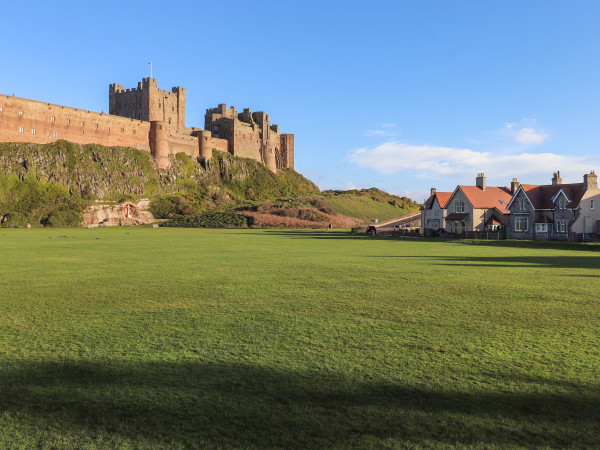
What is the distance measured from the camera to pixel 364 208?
12544cm

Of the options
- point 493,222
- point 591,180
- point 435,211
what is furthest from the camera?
point 435,211

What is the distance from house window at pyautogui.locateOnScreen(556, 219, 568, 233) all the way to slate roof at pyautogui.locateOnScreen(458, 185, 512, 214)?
29.2 ft

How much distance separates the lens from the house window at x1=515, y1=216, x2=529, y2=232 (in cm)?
5574

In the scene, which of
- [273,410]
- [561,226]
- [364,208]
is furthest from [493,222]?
[364,208]

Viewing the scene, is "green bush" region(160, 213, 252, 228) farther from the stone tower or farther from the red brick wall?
the stone tower

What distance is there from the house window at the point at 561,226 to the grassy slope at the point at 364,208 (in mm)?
66441

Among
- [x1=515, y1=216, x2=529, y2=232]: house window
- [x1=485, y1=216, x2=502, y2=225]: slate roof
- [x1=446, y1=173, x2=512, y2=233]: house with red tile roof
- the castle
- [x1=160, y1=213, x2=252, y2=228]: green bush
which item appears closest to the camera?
[x1=515, y1=216, x2=529, y2=232]: house window

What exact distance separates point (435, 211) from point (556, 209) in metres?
19.6

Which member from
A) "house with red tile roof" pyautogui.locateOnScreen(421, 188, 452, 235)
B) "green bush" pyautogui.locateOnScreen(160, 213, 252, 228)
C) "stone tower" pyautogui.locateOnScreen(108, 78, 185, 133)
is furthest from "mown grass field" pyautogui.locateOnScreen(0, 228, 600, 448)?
"stone tower" pyautogui.locateOnScreen(108, 78, 185, 133)

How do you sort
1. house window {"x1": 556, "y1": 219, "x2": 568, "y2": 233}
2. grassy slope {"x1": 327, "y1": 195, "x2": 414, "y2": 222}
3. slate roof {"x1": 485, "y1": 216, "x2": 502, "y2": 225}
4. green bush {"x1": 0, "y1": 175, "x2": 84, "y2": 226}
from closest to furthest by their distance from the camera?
house window {"x1": 556, "y1": 219, "x2": 568, "y2": 233} → slate roof {"x1": 485, "y1": 216, "x2": 502, "y2": 225} → green bush {"x1": 0, "y1": 175, "x2": 84, "y2": 226} → grassy slope {"x1": 327, "y1": 195, "x2": 414, "y2": 222}

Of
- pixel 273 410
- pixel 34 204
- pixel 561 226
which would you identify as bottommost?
pixel 273 410

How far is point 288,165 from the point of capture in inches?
6447

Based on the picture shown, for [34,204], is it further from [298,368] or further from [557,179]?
[298,368]

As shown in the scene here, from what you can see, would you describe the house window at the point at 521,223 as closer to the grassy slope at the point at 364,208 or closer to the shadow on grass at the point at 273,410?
the shadow on grass at the point at 273,410
